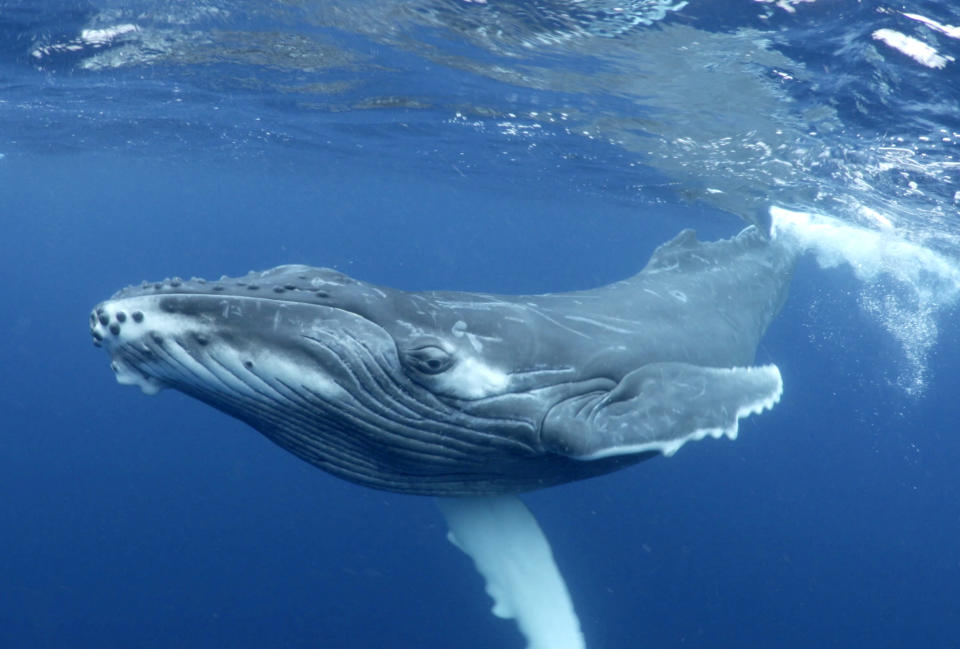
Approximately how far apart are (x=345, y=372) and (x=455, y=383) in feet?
2.92

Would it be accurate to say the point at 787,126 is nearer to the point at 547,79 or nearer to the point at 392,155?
the point at 547,79

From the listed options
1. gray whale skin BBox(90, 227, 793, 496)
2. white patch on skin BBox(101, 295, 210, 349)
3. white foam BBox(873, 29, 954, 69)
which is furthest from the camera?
white foam BBox(873, 29, 954, 69)

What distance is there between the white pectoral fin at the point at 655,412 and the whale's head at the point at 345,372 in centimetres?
30

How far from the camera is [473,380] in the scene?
5363 mm

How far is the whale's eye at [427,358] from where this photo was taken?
5000 millimetres

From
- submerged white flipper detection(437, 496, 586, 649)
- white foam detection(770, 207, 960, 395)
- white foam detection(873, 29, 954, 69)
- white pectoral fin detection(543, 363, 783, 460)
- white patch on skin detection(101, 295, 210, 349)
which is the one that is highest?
white foam detection(873, 29, 954, 69)

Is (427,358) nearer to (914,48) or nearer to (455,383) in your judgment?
(455,383)

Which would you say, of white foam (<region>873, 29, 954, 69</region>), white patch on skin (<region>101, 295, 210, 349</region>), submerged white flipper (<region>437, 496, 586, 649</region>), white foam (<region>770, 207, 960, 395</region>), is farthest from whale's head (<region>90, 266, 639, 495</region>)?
white foam (<region>770, 207, 960, 395</region>)

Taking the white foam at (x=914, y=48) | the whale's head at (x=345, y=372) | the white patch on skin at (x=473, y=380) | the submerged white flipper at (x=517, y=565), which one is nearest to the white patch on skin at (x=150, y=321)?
the whale's head at (x=345, y=372)

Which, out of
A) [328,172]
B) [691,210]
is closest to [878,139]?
[691,210]

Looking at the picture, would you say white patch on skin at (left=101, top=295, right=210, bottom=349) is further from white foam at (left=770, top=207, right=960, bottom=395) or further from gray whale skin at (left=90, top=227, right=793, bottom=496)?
white foam at (left=770, top=207, right=960, bottom=395)

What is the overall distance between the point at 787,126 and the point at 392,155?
1971 cm

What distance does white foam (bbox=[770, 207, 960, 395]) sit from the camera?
84.3ft

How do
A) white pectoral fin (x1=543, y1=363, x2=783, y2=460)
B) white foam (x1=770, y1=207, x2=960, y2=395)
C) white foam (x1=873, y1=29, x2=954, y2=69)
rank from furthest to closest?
white foam (x1=770, y1=207, x2=960, y2=395)
white foam (x1=873, y1=29, x2=954, y2=69)
white pectoral fin (x1=543, y1=363, x2=783, y2=460)
